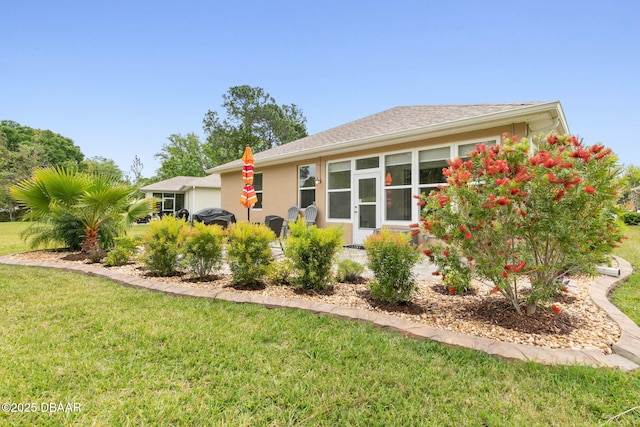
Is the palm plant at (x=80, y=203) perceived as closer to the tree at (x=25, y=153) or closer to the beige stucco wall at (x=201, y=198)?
the beige stucco wall at (x=201, y=198)

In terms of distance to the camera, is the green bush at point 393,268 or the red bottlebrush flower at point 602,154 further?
the green bush at point 393,268

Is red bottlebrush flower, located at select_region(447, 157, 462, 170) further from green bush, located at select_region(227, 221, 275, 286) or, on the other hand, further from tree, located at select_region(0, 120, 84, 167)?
tree, located at select_region(0, 120, 84, 167)

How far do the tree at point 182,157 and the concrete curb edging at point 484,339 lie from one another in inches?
1321

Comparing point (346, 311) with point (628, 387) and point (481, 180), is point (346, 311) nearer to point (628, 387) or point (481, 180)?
point (481, 180)

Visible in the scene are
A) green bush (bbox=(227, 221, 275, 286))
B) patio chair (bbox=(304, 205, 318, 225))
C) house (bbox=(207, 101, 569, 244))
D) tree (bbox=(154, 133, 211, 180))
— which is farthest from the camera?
tree (bbox=(154, 133, 211, 180))

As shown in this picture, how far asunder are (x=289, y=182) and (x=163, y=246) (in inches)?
252

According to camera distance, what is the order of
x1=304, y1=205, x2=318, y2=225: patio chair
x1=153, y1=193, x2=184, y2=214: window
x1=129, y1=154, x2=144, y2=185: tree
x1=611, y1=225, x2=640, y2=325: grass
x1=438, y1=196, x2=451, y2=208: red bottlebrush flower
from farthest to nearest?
x1=129, y1=154, x2=144, y2=185: tree → x1=153, y1=193, x2=184, y2=214: window → x1=304, y1=205, x2=318, y2=225: patio chair → x1=611, y1=225, x2=640, y2=325: grass → x1=438, y1=196, x2=451, y2=208: red bottlebrush flower

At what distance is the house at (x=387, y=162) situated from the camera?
632 centimetres

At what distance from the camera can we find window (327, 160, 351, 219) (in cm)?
901

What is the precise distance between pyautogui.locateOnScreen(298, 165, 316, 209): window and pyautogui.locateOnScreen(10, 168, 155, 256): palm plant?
186 inches

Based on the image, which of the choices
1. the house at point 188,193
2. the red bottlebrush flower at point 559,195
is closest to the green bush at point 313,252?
the red bottlebrush flower at point 559,195

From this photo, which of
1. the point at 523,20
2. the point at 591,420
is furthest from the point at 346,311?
the point at 523,20

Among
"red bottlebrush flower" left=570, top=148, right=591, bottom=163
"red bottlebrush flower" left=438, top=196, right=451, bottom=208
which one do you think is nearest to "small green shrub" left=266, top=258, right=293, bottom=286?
"red bottlebrush flower" left=438, top=196, right=451, bottom=208

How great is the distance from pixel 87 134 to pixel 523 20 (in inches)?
1624
